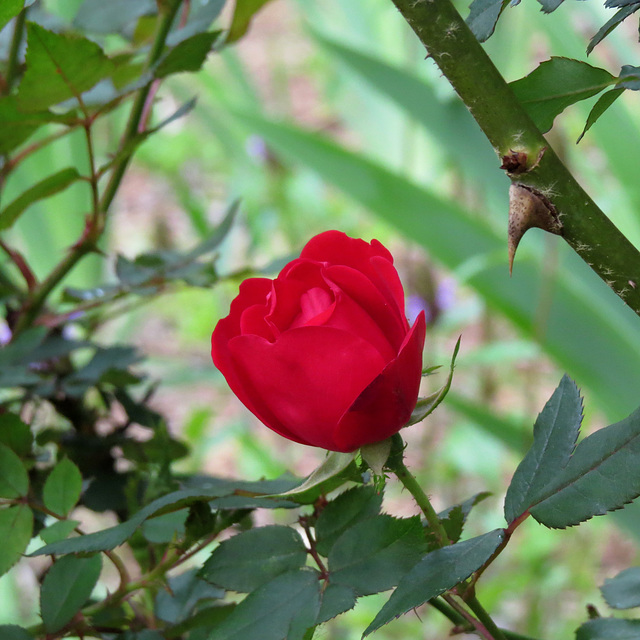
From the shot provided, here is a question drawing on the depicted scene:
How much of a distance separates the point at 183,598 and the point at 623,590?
15 cm

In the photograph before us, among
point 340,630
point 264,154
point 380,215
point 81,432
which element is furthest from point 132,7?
point 264,154

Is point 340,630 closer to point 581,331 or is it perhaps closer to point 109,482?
point 581,331

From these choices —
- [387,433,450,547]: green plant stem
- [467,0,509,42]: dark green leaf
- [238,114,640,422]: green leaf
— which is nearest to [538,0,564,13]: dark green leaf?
[467,0,509,42]: dark green leaf

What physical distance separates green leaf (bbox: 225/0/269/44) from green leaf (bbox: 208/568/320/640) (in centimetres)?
26

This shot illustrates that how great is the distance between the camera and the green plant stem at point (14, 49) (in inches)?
13.5

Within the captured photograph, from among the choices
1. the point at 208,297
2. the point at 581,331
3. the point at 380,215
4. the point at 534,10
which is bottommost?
the point at 581,331

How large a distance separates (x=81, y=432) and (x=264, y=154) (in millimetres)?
1230

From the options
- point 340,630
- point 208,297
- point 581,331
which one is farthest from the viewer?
point 208,297

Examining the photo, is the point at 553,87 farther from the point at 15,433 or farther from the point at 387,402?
the point at 15,433

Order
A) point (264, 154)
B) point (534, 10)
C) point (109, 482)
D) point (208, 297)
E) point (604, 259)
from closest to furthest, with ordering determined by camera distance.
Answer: point (604, 259), point (109, 482), point (534, 10), point (264, 154), point (208, 297)

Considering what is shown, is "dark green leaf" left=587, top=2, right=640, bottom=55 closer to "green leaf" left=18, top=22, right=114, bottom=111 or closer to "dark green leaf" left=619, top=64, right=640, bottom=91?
"dark green leaf" left=619, top=64, right=640, bottom=91

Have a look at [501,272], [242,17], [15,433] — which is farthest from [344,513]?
[501,272]

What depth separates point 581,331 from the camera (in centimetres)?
91

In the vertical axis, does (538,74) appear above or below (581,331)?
above
